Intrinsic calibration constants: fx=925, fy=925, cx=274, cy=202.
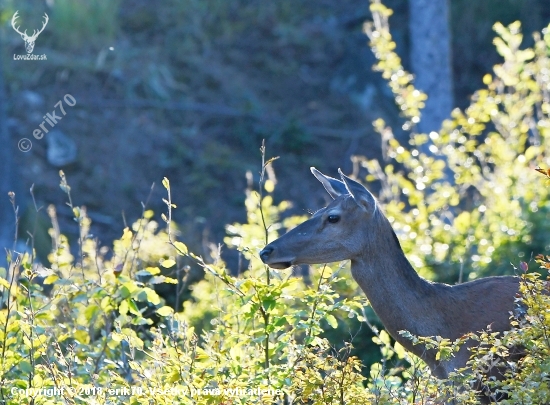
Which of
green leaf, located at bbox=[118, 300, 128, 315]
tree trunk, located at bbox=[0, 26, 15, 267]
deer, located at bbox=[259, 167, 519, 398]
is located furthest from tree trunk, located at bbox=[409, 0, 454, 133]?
green leaf, located at bbox=[118, 300, 128, 315]

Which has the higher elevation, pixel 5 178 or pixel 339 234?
pixel 5 178

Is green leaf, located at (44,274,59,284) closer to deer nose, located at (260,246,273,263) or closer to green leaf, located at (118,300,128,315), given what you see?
green leaf, located at (118,300,128,315)

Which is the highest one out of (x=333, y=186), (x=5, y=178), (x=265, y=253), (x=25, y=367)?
(x=5, y=178)

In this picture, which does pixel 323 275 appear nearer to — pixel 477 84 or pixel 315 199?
pixel 315 199

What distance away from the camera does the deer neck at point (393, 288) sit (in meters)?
4.83

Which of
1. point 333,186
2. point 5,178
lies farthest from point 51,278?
point 5,178

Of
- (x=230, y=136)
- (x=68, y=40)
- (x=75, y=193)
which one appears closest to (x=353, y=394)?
(x=75, y=193)

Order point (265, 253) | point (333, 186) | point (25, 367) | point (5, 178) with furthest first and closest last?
1. point (5, 178)
2. point (333, 186)
3. point (265, 253)
4. point (25, 367)

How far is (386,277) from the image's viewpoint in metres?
4.88

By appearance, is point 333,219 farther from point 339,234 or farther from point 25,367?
point 25,367

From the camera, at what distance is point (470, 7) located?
16.4m

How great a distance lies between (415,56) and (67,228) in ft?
16.8

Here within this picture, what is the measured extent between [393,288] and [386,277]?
7 cm

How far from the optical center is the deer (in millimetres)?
4832
